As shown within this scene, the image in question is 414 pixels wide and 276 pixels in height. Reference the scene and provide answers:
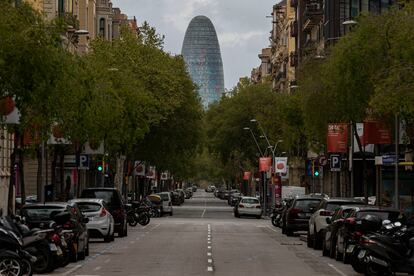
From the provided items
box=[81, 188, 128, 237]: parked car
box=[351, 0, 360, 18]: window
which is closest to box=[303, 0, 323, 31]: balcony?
box=[351, 0, 360, 18]: window

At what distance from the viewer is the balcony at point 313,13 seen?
9459 centimetres

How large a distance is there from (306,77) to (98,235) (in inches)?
695

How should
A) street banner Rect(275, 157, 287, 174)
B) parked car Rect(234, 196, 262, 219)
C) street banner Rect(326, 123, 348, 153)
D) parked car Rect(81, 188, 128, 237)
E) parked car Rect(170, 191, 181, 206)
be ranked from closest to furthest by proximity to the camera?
parked car Rect(81, 188, 128, 237)
street banner Rect(326, 123, 348, 153)
parked car Rect(234, 196, 262, 219)
street banner Rect(275, 157, 287, 174)
parked car Rect(170, 191, 181, 206)

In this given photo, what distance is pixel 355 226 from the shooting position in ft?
94.8

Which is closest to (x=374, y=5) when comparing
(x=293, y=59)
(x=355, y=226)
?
(x=293, y=59)

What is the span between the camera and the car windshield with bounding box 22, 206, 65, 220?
95.7ft

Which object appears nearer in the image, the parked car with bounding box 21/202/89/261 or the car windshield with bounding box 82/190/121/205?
the parked car with bounding box 21/202/89/261

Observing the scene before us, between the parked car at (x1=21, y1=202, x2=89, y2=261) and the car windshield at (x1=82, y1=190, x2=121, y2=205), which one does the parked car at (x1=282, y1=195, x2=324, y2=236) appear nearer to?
the car windshield at (x1=82, y1=190, x2=121, y2=205)

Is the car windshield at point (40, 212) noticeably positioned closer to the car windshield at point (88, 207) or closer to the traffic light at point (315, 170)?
the car windshield at point (88, 207)

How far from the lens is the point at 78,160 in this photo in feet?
177

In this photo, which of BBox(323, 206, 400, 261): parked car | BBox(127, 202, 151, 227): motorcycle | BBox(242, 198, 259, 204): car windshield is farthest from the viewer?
BBox(242, 198, 259, 204): car windshield

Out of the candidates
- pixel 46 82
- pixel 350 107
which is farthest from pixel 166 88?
pixel 46 82

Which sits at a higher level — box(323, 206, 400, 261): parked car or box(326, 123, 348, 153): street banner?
box(326, 123, 348, 153): street banner

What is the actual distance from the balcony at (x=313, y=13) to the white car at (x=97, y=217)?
5603 cm
